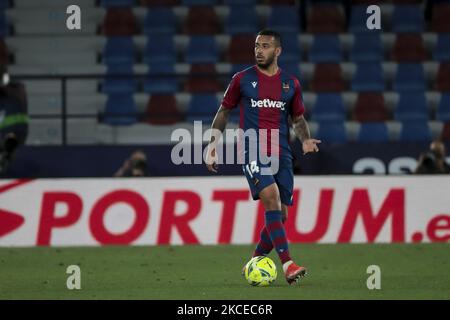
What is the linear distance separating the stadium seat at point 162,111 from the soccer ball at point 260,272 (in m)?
6.27

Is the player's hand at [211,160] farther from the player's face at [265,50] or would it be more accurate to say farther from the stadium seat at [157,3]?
the stadium seat at [157,3]

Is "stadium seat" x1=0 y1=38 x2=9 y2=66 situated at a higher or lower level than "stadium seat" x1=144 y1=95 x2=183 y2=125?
higher

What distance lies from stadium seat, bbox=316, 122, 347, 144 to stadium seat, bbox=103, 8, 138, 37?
3395mm

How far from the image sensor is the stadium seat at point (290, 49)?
1755 cm

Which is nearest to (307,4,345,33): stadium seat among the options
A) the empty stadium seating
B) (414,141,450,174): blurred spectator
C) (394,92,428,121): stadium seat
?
the empty stadium seating

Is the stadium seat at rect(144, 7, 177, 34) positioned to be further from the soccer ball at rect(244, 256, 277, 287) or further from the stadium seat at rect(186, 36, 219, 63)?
the soccer ball at rect(244, 256, 277, 287)

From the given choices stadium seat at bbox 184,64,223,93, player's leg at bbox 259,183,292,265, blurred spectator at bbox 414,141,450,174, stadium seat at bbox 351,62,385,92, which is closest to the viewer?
player's leg at bbox 259,183,292,265

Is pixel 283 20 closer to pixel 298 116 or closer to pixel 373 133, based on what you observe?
pixel 373 133

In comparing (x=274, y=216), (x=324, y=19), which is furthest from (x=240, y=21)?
(x=274, y=216)

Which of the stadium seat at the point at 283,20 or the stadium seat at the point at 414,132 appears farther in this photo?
the stadium seat at the point at 283,20

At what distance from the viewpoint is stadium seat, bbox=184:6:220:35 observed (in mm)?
18125

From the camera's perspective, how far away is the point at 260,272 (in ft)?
30.6

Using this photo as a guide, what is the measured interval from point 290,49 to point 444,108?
2444 mm

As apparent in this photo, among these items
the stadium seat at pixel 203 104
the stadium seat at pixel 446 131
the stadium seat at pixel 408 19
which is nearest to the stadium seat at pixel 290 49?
the stadium seat at pixel 203 104
